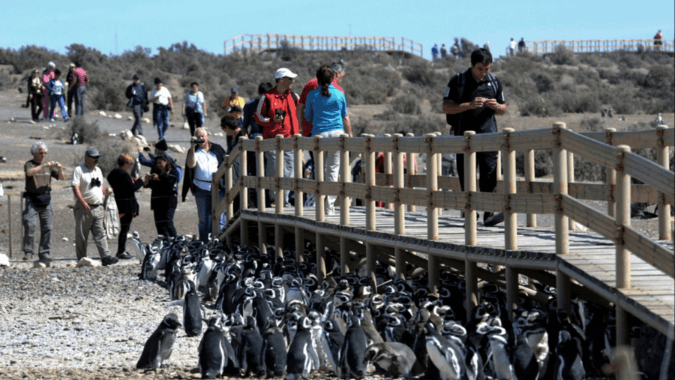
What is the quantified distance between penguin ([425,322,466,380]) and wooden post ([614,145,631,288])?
137cm

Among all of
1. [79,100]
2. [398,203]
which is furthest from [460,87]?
[79,100]

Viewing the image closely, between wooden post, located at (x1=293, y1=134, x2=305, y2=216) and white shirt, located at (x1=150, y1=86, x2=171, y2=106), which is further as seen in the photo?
white shirt, located at (x1=150, y1=86, x2=171, y2=106)

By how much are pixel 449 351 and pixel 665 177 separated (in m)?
2.34

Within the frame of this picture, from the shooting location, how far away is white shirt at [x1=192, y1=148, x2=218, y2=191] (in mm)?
16797

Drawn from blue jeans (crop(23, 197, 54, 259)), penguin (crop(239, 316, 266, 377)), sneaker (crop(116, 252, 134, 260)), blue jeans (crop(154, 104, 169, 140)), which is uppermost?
blue jeans (crop(154, 104, 169, 140))

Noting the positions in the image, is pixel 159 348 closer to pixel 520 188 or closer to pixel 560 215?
pixel 560 215

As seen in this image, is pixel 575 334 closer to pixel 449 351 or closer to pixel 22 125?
pixel 449 351

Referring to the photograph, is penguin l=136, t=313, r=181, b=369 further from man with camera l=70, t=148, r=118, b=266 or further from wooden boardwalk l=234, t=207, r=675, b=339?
man with camera l=70, t=148, r=118, b=266

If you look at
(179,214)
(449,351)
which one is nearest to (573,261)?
(449,351)

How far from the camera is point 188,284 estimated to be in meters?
13.8

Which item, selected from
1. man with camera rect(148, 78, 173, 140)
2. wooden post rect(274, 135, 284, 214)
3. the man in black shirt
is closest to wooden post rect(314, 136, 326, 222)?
wooden post rect(274, 135, 284, 214)

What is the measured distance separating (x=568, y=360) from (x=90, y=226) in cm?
1014

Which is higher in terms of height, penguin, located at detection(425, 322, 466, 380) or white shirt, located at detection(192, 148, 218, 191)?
white shirt, located at detection(192, 148, 218, 191)

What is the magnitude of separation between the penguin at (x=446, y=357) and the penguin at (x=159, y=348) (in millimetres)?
2312
